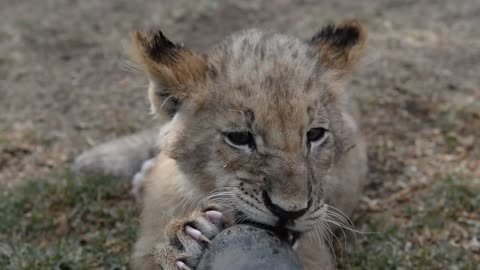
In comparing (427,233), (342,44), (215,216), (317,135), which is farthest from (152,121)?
(215,216)

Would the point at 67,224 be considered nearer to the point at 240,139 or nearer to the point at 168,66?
the point at 168,66

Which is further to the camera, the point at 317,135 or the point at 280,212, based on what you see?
the point at 317,135

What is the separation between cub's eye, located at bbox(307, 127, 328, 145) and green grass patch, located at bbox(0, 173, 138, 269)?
1.63 m

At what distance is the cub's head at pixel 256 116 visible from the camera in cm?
291

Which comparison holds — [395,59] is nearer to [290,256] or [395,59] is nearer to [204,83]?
[204,83]

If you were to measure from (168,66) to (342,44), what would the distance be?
113cm

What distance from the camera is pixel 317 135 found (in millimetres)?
3326

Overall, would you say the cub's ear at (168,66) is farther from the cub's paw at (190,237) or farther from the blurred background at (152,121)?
the cub's paw at (190,237)

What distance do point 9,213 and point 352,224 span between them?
2.45 meters

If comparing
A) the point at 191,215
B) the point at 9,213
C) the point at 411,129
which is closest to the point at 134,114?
the point at 9,213

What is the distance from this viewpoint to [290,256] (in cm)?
273

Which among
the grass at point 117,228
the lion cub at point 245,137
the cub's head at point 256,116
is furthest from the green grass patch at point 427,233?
the cub's head at point 256,116

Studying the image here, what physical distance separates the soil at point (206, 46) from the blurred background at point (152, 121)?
18 mm

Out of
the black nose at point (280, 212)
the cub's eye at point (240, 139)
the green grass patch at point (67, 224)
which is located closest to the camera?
the black nose at point (280, 212)
